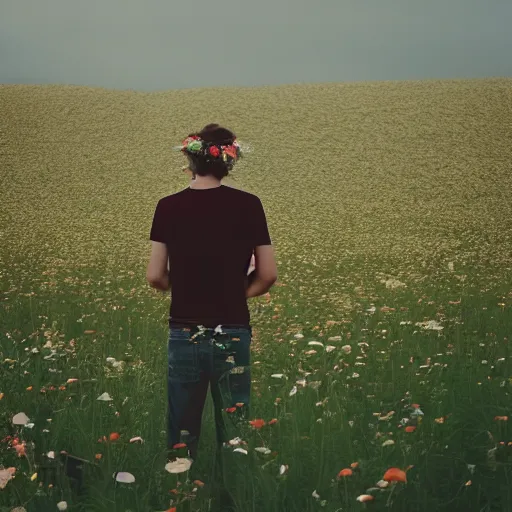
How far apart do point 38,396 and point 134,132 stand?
156 ft

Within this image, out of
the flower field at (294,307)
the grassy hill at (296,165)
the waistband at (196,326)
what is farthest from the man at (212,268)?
the grassy hill at (296,165)

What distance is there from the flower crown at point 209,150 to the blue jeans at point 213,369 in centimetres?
115

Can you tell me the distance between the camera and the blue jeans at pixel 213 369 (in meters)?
5.11

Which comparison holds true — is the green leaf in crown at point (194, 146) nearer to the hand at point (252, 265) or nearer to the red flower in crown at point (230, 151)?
the red flower in crown at point (230, 151)

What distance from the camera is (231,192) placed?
16.8ft

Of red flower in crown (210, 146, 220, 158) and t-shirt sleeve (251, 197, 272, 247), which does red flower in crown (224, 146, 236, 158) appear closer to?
red flower in crown (210, 146, 220, 158)

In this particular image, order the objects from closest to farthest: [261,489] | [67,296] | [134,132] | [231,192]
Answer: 1. [261,489]
2. [231,192]
3. [67,296]
4. [134,132]

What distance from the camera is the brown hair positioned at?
16.7 ft

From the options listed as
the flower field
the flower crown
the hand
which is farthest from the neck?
the hand

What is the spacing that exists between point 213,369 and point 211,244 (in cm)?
87

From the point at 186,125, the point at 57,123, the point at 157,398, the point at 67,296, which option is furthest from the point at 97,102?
the point at 157,398

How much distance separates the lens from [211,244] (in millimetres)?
5152

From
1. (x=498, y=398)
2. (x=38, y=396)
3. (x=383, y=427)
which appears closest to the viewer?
(x=383, y=427)

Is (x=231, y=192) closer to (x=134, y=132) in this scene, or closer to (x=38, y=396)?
(x=38, y=396)
